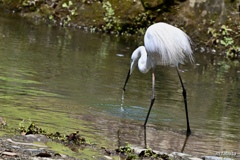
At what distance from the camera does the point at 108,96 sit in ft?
32.8

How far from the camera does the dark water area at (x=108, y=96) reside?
7422 millimetres

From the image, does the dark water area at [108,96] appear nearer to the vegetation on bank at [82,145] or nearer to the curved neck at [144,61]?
the vegetation on bank at [82,145]

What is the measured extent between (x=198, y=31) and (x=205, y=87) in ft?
25.9

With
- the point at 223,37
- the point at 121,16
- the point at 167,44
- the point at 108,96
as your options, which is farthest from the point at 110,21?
the point at 167,44

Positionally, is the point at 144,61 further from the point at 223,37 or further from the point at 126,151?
the point at 223,37

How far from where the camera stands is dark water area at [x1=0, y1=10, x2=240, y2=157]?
7.42 meters

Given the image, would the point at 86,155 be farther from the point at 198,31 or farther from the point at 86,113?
the point at 198,31

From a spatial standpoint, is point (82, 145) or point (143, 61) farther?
point (143, 61)

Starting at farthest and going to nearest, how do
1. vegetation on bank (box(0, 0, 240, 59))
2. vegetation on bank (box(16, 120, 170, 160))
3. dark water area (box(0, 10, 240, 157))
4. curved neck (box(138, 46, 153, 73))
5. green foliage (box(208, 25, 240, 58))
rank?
vegetation on bank (box(0, 0, 240, 59)) → green foliage (box(208, 25, 240, 58)) → curved neck (box(138, 46, 153, 73)) → dark water area (box(0, 10, 240, 157)) → vegetation on bank (box(16, 120, 170, 160))

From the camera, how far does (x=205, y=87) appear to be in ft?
41.0

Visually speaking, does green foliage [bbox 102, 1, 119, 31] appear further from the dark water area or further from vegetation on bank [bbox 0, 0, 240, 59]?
the dark water area

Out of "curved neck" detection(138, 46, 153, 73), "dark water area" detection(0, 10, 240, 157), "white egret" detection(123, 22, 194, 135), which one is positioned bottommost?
"dark water area" detection(0, 10, 240, 157)

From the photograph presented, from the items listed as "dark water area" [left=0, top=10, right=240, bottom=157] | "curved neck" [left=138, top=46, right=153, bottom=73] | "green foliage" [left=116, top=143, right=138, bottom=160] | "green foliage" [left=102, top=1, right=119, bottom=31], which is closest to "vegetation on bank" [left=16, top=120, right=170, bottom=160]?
"green foliage" [left=116, top=143, right=138, bottom=160]

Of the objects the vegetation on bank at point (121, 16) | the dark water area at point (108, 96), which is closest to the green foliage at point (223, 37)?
the vegetation on bank at point (121, 16)
